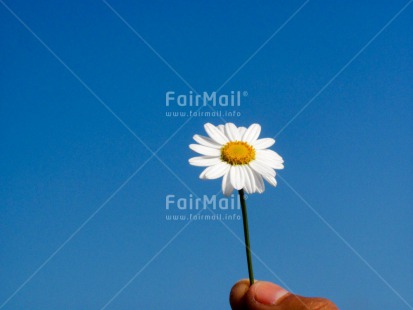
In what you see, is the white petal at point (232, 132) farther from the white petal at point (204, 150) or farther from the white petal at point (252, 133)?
the white petal at point (204, 150)

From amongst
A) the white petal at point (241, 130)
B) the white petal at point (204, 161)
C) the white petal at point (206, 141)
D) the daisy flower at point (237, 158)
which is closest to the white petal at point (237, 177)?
the daisy flower at point (237, 158)

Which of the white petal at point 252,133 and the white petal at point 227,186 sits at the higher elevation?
the white petal at point 252,133

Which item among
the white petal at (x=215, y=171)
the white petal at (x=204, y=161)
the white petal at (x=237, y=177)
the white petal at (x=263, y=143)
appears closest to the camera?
the white petal at (x=237, y=177)

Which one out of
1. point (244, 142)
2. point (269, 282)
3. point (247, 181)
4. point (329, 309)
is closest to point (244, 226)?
point (247, 181)

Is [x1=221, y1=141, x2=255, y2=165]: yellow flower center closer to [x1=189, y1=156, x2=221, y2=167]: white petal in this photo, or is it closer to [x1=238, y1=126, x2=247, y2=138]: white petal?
[x1=189, y1=156, x2=221, y2=167]: white petal

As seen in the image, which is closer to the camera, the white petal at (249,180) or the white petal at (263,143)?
the white petal at (249,180)

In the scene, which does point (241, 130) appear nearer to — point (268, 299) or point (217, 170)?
point (217, 170)

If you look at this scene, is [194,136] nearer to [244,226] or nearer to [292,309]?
[244,226]
